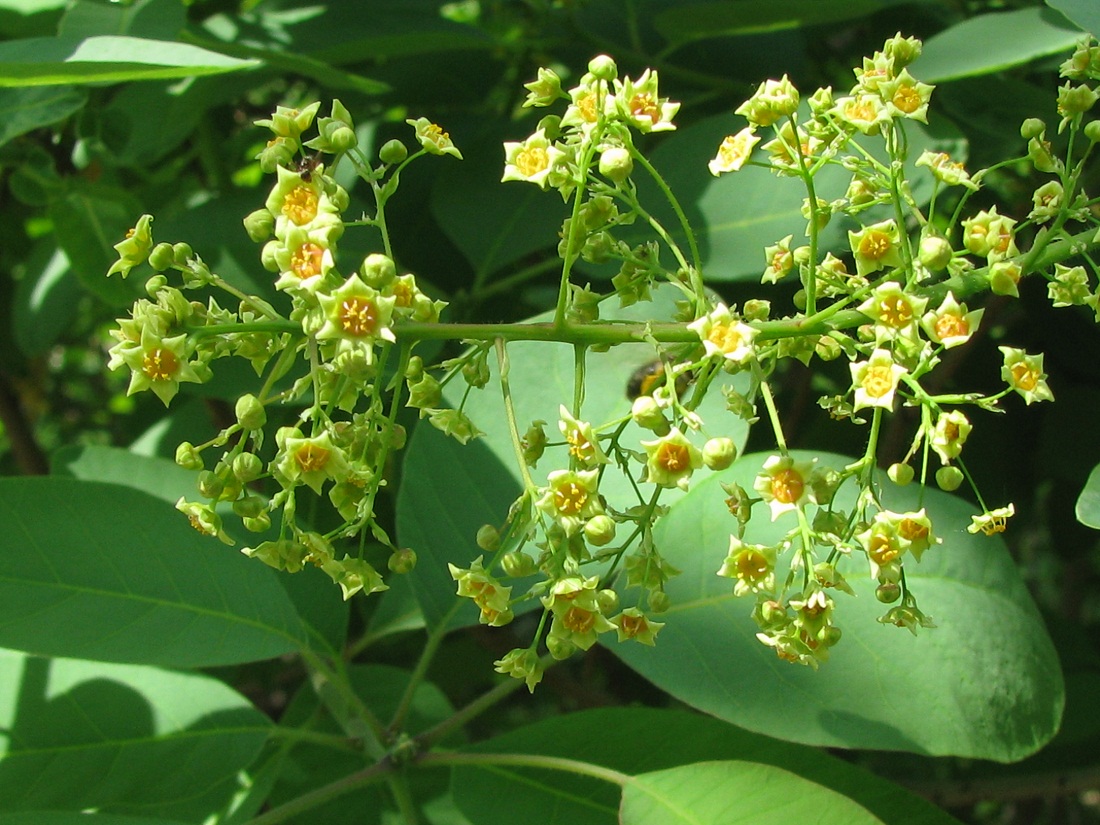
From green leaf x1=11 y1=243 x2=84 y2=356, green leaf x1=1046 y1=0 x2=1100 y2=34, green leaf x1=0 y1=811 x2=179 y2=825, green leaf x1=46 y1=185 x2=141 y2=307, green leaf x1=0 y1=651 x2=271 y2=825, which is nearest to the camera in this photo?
green leaf x1=1046 y1=0 x2=1100 y2=34

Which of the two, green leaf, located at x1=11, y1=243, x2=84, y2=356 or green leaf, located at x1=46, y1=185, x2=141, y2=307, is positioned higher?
green leaf, located at x1=46, y1=185, x2=141, y2=307

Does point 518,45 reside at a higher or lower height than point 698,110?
higher

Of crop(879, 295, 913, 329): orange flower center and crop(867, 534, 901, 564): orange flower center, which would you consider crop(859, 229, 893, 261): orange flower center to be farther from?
crop(867, 534, 901, 564): orange flower center

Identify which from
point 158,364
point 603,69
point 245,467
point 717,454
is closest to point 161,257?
point 158,364

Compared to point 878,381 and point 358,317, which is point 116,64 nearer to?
point 358,317

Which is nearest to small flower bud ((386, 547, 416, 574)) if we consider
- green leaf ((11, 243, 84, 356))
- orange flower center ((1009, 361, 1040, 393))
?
orange flower center ((1009, 361, 1040, 393))

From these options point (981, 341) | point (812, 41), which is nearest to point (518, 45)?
point (812, 41)

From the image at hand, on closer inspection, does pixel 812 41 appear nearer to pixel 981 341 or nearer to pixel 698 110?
pixel 698 110
